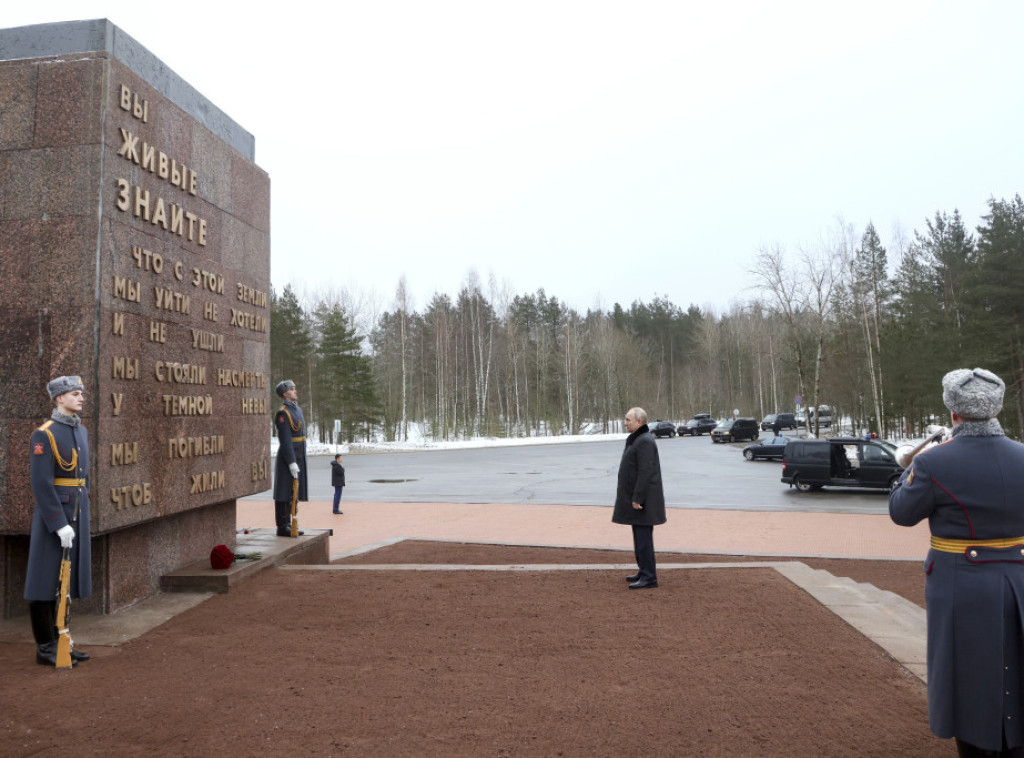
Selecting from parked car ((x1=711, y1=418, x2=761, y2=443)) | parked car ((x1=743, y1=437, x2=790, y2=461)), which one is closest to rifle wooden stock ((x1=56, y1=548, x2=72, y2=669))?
parked car ((x1=743, y1=437, x2=790, y2=461))

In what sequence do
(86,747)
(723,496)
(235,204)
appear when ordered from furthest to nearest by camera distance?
(723,496)
(235,204)
(86,747)

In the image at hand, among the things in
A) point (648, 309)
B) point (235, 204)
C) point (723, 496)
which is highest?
point (648, 309)

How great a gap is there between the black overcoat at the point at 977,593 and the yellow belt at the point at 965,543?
1 centimetres

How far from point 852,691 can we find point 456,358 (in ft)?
195

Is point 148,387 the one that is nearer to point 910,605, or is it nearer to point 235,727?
point 235,727

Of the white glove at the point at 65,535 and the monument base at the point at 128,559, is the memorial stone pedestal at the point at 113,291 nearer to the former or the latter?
the monument base at the point at 128,559

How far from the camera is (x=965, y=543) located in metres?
2.87

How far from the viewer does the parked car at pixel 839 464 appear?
57.6 ft

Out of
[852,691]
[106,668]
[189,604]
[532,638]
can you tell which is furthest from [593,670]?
[189,604]

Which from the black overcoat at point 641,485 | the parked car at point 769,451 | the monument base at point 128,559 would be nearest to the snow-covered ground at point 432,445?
the parked car at point 769,451

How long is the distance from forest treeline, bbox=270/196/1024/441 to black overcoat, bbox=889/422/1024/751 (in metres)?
31.9

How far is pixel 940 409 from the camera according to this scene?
37875 mm

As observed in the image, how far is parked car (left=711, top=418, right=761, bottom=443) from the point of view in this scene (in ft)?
143

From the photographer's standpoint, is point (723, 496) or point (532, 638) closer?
point (532, 638)
